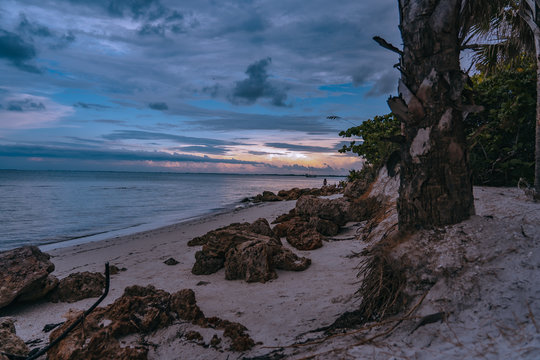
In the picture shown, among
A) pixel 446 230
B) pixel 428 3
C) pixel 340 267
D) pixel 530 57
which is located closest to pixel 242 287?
pixel 340 267

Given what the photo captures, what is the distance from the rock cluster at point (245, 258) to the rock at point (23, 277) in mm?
2124

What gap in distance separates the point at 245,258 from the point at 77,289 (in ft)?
8.24

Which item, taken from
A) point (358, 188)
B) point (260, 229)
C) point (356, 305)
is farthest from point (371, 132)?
point (356, 305)

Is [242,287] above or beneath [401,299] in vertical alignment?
beneath

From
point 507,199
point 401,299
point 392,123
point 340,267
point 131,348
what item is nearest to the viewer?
point 401,299

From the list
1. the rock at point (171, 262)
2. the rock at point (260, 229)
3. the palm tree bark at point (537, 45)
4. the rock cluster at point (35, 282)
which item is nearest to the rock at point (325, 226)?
the rock at point (260, 229)

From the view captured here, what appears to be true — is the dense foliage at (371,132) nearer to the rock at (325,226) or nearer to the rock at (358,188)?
the rock at (358,188)

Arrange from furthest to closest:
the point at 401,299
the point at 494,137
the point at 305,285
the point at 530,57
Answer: the point at 530,57 → the point at 494,137 → the point at 305,285 → the point at 401,299

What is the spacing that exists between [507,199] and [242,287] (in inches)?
191

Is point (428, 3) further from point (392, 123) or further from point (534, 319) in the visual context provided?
point (392, 123)

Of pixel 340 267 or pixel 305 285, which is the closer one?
pixel 305 285

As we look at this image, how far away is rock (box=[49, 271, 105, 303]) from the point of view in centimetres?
427

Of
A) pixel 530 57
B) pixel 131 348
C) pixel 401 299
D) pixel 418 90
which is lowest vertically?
pixel 131 348

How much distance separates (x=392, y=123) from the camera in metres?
12.9
